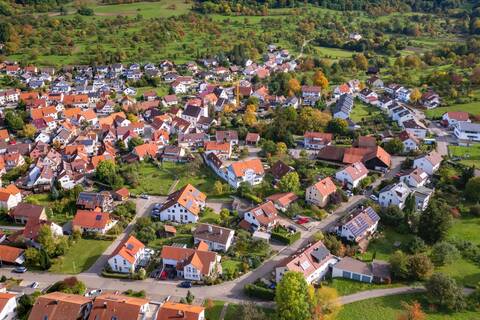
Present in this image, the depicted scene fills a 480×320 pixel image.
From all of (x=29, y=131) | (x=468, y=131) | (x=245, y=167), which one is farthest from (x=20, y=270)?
(x=468, y=131)

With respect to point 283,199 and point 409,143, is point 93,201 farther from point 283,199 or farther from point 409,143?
point 409,143

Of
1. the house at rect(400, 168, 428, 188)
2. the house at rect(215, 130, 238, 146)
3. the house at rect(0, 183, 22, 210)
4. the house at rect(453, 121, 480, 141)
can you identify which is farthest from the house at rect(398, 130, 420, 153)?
the house at rect(0, 183, 22, 210)

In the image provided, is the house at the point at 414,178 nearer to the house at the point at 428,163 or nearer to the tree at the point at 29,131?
the house at the point at 428,163

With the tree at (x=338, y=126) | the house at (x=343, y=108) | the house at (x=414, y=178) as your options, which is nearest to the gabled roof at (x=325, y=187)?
the house at (x=414, y=178)

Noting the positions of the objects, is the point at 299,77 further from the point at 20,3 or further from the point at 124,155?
the point at 20,3

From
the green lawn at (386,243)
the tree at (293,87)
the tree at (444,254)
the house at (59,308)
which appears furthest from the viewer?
the tree at (293,87)
